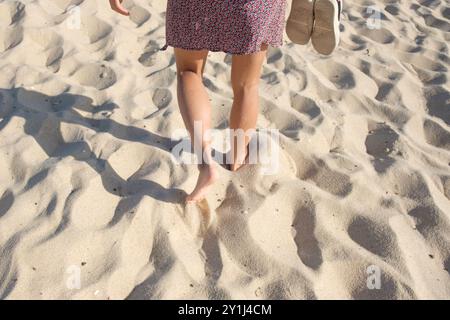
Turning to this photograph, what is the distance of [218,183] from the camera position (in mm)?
2158

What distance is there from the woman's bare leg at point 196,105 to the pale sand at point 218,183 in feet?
0.71

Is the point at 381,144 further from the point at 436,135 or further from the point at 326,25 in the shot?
the point at 326,25

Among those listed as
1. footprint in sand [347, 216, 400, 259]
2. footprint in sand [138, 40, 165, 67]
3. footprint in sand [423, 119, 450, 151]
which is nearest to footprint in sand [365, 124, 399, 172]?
footprint in sand [423, 119, 450, 151]

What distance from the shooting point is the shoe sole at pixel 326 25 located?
5.98ft

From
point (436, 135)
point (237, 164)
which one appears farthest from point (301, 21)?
point (436, 135)

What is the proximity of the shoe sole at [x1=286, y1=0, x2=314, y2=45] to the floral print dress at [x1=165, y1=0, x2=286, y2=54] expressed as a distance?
0.15 meters

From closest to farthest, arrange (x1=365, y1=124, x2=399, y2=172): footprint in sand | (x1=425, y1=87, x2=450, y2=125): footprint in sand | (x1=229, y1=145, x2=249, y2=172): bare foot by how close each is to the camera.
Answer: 1. (x1=229, y1=145, x2=249, y2=172): bare foot
2. (x1=365, y1=124, x2=399, y2=172): footprint in sand
3. (x1=425, y1=87, x2=450, y2=125): footprint in sand

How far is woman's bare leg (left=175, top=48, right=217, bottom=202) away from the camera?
187cm

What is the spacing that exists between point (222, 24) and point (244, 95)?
37 cm

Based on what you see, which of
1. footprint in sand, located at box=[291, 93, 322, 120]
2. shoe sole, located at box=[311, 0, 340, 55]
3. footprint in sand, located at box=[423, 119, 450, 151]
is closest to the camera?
shoe sole, located at box=[311, 0, 340, 55]

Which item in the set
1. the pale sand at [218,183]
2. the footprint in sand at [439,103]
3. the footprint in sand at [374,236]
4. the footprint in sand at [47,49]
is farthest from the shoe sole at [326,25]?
the footprint in sand at [47,49]

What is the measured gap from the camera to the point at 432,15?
12.9ft

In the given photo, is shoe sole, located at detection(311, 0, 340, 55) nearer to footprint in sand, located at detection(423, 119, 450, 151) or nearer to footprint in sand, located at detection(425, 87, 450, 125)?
footprint in sand, located at detection(423, 119, 450, 151)
